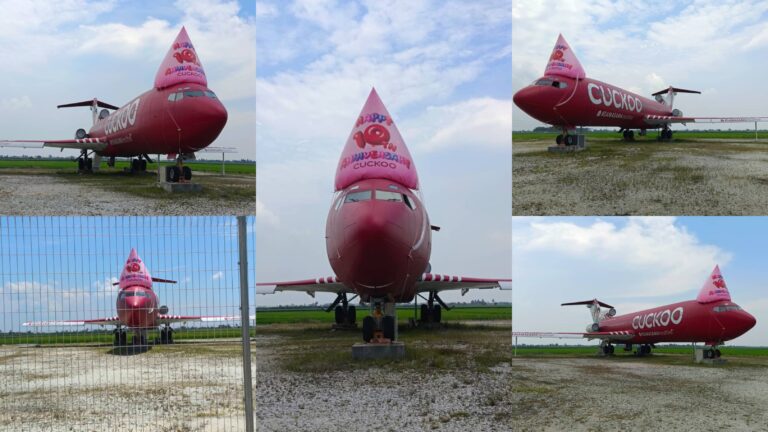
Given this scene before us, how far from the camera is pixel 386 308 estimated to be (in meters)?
12.7

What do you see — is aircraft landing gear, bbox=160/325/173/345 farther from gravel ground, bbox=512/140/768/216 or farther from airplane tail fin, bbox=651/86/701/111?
airplane tail fin, bbox=651/86/701/111

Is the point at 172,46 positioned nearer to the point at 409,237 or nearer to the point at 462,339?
the point at 409,237

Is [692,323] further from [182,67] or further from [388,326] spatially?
[182,67]

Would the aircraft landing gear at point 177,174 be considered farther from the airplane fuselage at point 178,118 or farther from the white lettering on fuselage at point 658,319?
the white lettering on fuselage at point 658,319

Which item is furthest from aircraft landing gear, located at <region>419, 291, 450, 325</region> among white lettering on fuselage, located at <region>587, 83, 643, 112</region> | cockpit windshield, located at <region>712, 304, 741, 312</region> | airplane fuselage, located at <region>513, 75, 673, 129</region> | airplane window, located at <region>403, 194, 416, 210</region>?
airplane window, located at <region>403, 194, 416, 210</region>

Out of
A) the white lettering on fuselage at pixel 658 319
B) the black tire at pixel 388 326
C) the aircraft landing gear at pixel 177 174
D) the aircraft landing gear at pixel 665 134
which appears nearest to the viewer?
the black tire at pixel 388 326

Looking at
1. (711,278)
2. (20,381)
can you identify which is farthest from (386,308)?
(711,278)

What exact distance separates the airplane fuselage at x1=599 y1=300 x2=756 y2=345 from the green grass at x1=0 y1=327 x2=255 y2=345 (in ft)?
62.6

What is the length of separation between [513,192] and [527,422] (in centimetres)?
458

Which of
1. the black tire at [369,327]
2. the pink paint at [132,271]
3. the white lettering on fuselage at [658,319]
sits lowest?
the white lettering on fuselage at [658,319]

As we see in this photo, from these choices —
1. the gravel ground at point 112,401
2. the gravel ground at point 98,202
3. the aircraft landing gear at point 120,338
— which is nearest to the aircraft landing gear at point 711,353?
the gravel ground at point 98,202

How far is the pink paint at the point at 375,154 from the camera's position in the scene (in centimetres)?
1218

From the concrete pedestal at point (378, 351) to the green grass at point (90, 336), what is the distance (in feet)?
13.3

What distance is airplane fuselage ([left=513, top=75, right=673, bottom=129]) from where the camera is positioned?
18.0 meters
